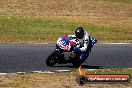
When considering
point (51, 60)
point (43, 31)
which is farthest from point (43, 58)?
point (43, 31)

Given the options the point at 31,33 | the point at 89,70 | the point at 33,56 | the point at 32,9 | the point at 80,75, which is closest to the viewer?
the point at 80,75

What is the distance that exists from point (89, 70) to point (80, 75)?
293 centimetres

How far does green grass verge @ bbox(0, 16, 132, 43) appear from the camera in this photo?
91.3 feet

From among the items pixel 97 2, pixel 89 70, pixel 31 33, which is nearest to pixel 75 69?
pixel 89 70

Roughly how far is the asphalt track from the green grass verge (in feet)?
10.9

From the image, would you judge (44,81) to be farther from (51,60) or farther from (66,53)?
(51,60)

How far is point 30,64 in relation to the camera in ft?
61.8

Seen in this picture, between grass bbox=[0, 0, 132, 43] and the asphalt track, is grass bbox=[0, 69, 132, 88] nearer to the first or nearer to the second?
the asphalt track

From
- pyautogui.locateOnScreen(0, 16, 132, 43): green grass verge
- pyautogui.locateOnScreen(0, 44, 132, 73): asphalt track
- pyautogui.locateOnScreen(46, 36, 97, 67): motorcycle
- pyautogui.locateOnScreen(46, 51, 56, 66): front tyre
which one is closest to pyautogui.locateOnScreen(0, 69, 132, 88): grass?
pyautogui.locateOnScreen(0, 44, 132, 73): asphalt track

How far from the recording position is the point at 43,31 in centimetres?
3075

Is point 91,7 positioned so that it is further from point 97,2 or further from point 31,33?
point 31,33

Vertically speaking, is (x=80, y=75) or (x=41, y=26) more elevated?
(x=80, y=75)

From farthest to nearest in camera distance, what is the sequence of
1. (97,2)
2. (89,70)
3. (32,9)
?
(97,2), (32,9), (89,70)

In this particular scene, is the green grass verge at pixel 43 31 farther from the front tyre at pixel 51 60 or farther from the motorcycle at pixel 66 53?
the motorcycle at pixel 66 53
